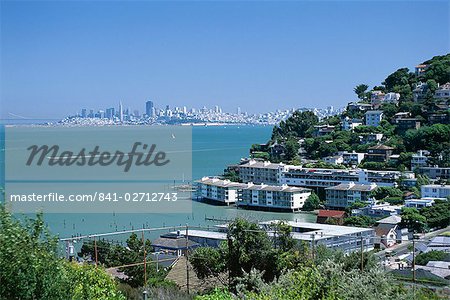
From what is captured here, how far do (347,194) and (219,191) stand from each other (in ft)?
10.9

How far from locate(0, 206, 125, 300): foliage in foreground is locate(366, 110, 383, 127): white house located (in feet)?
57.9

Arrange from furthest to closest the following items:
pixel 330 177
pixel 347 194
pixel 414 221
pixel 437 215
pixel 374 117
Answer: pixel 374 117 < pixel 330 177 < pixel 347 194 < pixel 437 215 < pixel 414 221

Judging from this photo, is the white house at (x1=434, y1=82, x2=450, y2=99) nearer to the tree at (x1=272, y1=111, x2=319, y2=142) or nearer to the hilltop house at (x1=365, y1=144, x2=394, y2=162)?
the hilltop house at (x1=365, y1=144, x2=394, y2=162)

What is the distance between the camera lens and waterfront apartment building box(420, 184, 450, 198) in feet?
39.3

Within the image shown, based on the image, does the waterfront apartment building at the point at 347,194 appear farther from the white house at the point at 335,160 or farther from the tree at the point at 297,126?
the tree at the point at 297,126

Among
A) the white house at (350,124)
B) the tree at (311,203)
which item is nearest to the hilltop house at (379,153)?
the tree at (311,203)

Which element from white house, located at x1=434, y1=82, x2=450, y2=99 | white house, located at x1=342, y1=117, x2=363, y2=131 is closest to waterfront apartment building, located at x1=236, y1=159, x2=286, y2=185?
white house, located at x1=342, y1=117, x2=363, y2=131

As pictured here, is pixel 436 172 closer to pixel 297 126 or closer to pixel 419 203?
pixel 419 203

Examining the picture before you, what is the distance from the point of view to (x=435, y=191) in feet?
39.7

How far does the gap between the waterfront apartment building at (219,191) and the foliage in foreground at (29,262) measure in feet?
42.4

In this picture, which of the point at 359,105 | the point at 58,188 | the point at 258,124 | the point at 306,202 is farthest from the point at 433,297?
the point at 258,124

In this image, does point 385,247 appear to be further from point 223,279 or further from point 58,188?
point 58,188

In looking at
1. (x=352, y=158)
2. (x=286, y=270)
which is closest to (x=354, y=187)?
(x=352, y=158)

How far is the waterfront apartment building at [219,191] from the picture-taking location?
48.2 ft
